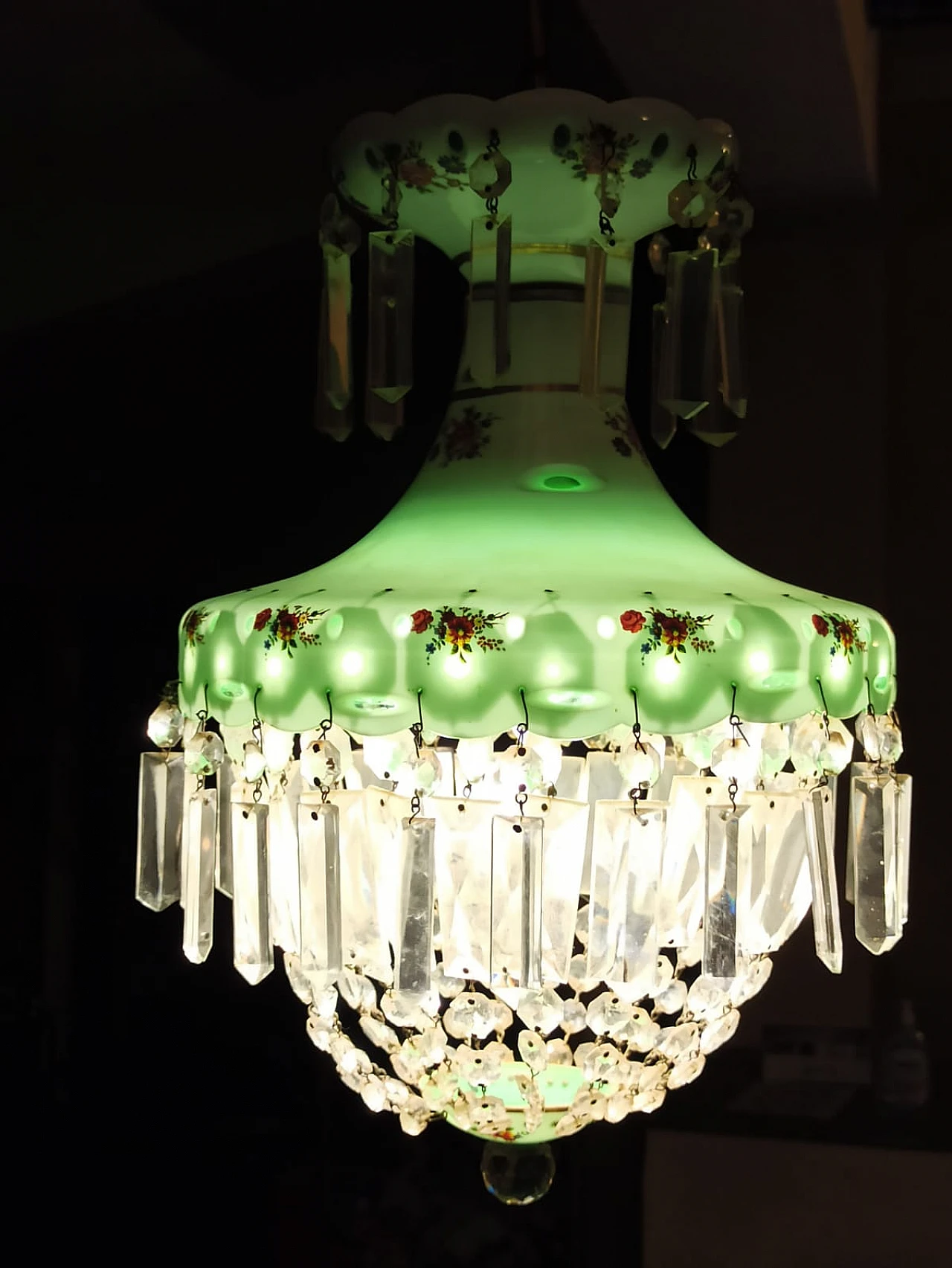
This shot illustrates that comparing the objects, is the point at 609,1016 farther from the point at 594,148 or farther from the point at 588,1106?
the point at 594,148

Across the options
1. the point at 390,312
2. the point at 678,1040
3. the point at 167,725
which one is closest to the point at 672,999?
the point at 678,1040

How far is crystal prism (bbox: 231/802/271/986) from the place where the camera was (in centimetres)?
81

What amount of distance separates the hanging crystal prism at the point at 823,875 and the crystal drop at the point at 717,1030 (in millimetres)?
119

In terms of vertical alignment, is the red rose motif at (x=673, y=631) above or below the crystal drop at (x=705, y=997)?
above

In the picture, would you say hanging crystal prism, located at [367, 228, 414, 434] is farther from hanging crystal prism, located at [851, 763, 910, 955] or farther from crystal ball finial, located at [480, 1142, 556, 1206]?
crystal ball finial, located at [480, 1142, 556, 1206]

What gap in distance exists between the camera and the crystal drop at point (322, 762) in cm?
79

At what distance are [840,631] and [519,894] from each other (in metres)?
0.24

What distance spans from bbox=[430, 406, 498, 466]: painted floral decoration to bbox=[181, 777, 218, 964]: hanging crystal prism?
273mm

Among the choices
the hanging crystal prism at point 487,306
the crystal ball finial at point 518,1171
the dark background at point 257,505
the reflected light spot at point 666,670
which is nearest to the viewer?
the reflected light spot at point 666,670

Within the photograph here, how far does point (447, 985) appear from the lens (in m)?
0.84

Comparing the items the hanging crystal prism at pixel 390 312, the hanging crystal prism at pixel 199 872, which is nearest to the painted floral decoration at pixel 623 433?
the hanging crystal prism at pixel 390 312

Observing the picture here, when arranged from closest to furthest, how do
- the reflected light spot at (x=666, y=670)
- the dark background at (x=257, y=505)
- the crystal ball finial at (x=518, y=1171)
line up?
the reflected light spot at (x=666, y=670), the crystal ball finial at (x=518, y=1171), the dark background at (x=257, y=505)

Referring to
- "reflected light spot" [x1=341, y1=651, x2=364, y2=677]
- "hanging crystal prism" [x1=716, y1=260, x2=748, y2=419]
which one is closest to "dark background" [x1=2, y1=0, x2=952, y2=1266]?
"hanging crystal prism" [x1=716, y1=260, x2=748, y2=419]

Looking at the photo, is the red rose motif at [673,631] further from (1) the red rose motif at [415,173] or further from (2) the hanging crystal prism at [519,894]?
(1) the red rose motif at [415,173]
